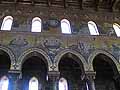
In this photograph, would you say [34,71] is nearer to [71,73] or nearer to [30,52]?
[30,52]

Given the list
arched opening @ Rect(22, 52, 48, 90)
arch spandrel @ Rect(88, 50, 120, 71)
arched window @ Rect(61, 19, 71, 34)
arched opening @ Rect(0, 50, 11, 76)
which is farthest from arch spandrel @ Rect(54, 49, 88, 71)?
arched opening @ Rect(0, 50, 11, 76)

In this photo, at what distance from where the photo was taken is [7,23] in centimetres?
1157

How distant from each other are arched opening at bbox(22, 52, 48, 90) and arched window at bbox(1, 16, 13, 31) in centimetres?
232

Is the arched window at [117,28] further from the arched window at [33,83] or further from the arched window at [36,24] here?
the arched window at [33,83]

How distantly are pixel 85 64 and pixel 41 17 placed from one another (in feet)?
14.4

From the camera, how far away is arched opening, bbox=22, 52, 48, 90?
11.0 meters

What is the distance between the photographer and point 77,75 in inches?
464

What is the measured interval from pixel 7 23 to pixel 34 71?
3.41 metres

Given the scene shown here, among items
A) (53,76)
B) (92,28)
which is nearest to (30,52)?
(53,76)

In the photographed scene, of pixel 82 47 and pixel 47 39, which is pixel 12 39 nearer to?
pixel 47 39

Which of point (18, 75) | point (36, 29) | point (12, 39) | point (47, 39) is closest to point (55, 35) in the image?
point (47, 39)

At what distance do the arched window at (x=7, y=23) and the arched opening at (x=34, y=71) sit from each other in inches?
91.2

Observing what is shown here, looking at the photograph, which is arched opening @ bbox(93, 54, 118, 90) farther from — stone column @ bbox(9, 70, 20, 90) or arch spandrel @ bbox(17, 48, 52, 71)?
stone column @ bbox(9, 70, 20, 90)

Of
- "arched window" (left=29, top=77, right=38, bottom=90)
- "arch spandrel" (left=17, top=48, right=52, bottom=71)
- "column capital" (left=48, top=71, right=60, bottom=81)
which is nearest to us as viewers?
"column capital" (left=48, top=71, right=60, bottom=81)
